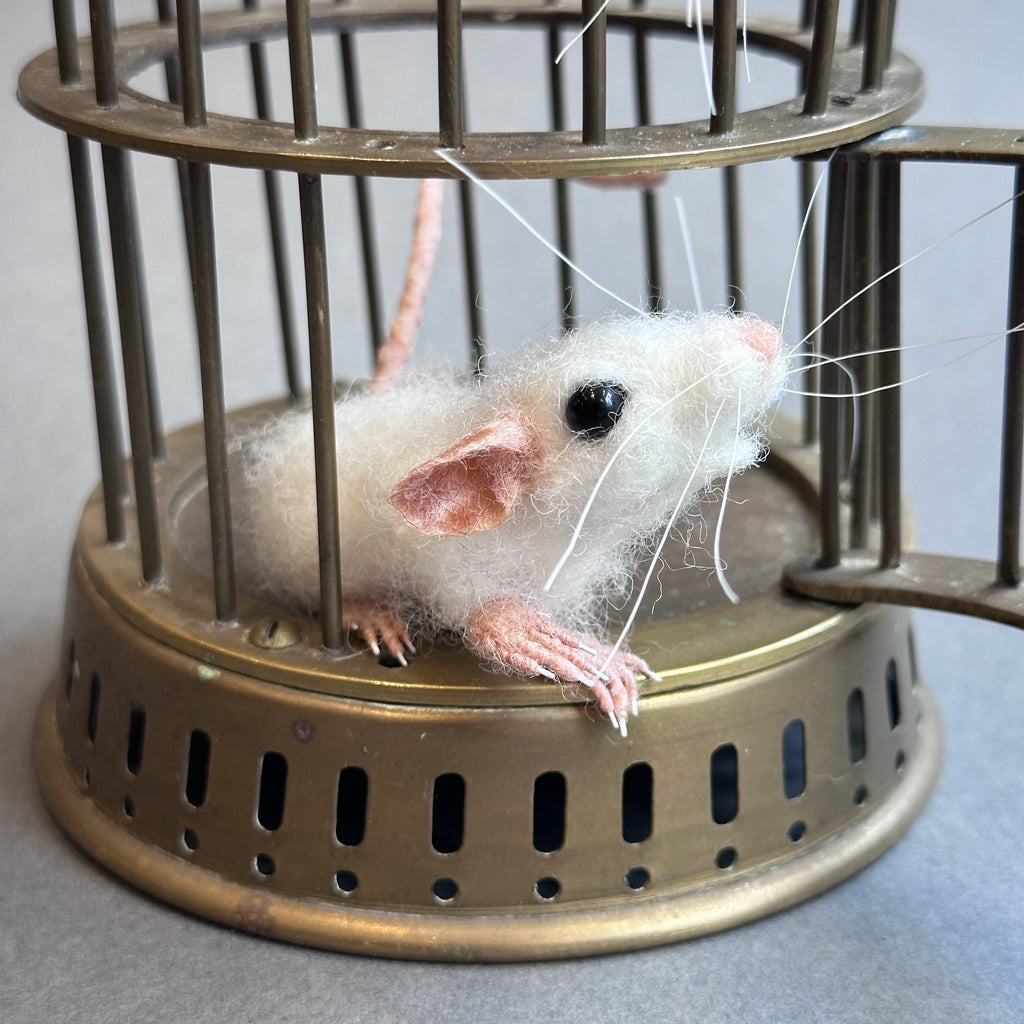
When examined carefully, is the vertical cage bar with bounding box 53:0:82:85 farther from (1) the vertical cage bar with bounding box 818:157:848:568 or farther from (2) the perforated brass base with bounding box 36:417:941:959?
(1) the vertical cage bar with bounding box 818:157:848:568

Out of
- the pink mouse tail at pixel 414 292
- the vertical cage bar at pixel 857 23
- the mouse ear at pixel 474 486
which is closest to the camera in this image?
the mouse ear at pixel 474 486

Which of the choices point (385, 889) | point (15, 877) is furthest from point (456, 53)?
point (15, 877)

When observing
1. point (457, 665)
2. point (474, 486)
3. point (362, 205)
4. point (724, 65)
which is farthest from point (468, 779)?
point (362, 205)

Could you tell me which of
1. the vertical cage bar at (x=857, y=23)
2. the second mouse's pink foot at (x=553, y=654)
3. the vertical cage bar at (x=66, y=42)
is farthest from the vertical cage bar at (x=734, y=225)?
the vertical cage bar at (x=66, y=42)

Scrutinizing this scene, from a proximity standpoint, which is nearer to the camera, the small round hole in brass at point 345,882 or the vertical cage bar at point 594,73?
the vertical cage bar at point 594,73

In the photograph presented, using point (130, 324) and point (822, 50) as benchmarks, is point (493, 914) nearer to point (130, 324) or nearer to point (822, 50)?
point (130, 324)

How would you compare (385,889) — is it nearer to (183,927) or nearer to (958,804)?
(183,927)

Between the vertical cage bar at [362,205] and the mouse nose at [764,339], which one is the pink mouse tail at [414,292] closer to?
the vertical cage bar at [362,205]
